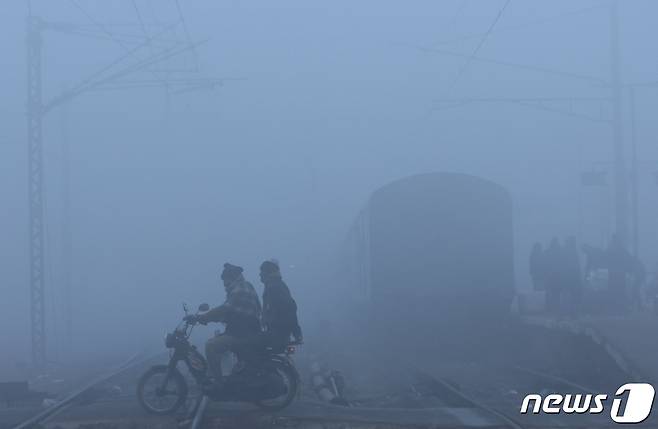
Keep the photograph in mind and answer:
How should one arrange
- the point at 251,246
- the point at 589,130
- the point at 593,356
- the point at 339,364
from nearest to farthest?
the point at 593,356
the point at 339,364
the point at 589,130
the point at 251,246

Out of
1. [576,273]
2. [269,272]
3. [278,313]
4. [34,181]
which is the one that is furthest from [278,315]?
[34,181]

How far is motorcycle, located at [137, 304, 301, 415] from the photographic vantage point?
11.5 metres

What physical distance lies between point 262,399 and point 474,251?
1295cm

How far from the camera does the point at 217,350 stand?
11.5 m

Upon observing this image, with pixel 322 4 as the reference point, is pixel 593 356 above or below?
below

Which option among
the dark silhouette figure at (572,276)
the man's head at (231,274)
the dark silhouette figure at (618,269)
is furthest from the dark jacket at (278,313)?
the dark silhouette figure at (618,269)

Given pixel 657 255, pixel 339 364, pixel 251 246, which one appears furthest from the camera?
pixel 251 246

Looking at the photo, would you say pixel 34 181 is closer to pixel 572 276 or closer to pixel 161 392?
pixel 572 276

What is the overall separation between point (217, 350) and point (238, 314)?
1.39 ft

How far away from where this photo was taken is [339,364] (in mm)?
23000

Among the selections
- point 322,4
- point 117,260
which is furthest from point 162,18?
point 117,260

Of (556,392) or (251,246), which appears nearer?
(556,392)

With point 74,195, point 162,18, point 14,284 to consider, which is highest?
point 162,18

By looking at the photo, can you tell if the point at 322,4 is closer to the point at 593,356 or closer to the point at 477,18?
the point at 477,18
